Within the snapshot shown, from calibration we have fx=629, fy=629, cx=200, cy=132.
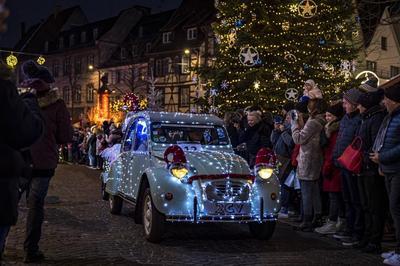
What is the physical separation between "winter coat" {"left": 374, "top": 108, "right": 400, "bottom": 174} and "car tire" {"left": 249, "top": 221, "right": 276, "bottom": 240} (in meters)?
1.95

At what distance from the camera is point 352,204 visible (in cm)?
930

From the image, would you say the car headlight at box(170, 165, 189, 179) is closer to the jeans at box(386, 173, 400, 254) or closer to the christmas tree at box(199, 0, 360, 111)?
the jeans at box(386, 173, 400, 254)

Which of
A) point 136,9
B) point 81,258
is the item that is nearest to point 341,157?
point 81,258

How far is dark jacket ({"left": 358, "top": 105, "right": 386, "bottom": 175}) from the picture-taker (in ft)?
28.4

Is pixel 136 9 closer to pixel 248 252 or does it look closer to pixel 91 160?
pixel 91 160

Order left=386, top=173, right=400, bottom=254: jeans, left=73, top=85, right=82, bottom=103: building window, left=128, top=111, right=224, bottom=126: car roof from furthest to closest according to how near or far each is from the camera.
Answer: left=73, top=85, right=82, bottom=103: building window, left=128, top=111, right=224, bottom=126: car roof, left=386, top=173, right=400, bottom=254: jeans

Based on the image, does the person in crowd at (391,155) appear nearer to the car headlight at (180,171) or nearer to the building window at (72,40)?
the car headlight at (180,171)

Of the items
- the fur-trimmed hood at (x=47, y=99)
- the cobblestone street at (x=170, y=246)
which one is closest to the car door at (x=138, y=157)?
the cobblestone street at (x=170, y=246)

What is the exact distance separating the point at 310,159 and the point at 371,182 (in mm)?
1735

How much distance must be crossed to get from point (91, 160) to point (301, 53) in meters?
9.83

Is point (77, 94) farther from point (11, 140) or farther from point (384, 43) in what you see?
point (11, 140)

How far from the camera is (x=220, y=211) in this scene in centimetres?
864

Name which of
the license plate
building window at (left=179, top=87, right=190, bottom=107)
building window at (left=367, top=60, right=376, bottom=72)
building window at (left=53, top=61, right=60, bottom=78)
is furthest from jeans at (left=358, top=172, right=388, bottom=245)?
building window at (left=53, top=61, right=60, bottom=78)

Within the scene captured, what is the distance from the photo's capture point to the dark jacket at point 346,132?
922cm
